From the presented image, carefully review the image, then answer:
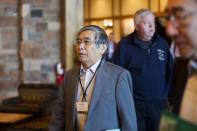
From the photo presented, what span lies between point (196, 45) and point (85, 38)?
159 cm

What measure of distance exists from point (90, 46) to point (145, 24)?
2.77 ft

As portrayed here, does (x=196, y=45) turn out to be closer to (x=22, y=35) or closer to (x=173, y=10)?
(x=173, y=10)

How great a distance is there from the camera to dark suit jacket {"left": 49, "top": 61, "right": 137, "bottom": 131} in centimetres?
250

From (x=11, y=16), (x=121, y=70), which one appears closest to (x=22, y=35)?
(x=11, y=16)

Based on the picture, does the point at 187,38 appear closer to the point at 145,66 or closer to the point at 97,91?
the point at 97,91

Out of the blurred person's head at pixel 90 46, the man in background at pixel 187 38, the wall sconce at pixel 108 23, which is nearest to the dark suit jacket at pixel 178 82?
the man in background at pixel 187 38

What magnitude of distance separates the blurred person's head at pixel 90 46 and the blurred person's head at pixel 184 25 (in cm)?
147

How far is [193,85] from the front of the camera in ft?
3.62

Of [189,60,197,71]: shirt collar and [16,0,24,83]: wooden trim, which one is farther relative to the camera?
[16,0,24,83]: wooden trim

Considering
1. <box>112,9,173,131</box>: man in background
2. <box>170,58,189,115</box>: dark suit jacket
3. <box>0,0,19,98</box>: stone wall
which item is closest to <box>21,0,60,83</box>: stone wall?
<box>0,0,19,98</box>: stone wall

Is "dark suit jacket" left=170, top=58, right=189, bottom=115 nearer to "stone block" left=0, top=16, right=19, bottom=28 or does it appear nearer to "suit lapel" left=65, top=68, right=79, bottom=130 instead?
"suit lapel" left=65, top=68, right=79, bottom=130

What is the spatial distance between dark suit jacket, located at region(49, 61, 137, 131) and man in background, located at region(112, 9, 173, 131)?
0.75m

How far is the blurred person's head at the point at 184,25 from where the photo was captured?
1106mm

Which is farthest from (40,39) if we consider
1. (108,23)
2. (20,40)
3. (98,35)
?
(108,23)
